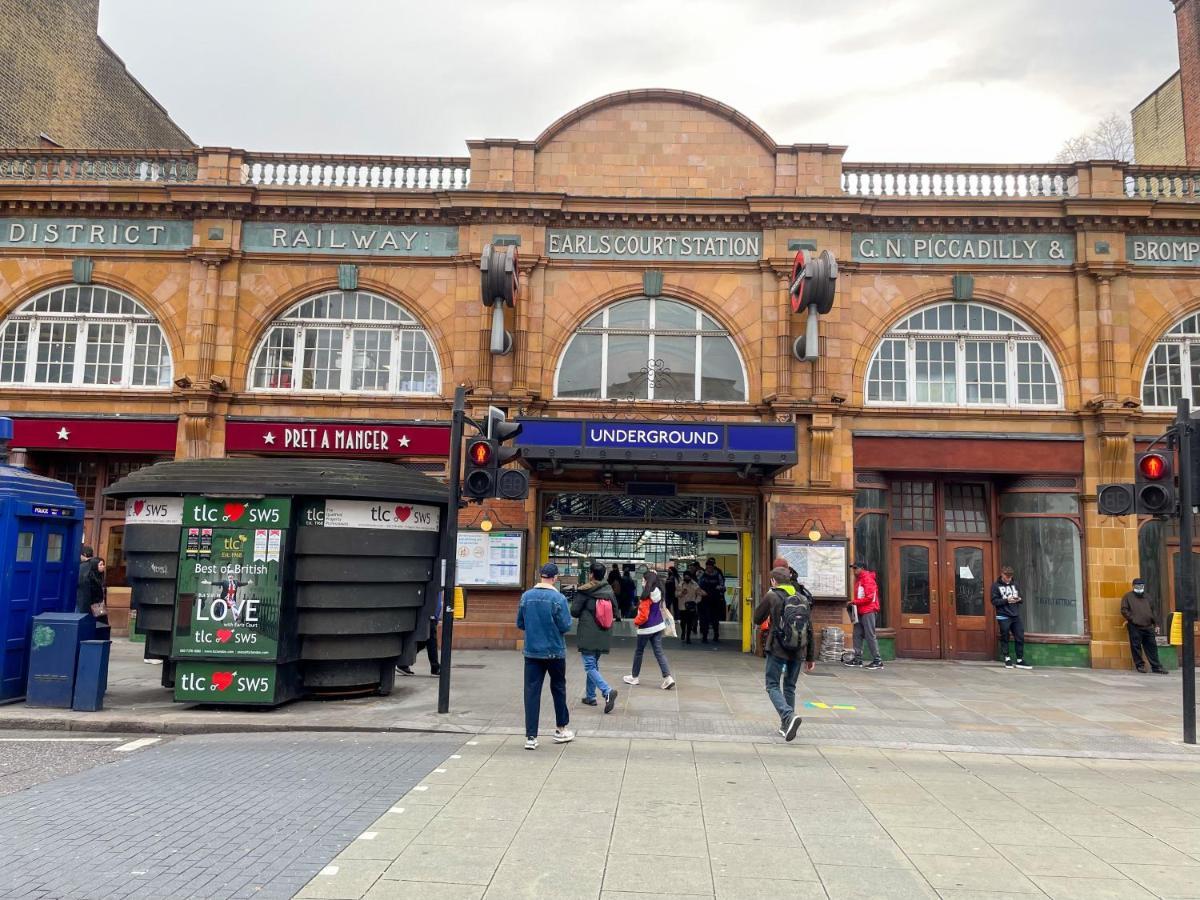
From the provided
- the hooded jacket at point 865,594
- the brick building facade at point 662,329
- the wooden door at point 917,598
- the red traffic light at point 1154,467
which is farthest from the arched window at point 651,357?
the red traffic light at point 1154,467

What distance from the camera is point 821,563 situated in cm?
1509

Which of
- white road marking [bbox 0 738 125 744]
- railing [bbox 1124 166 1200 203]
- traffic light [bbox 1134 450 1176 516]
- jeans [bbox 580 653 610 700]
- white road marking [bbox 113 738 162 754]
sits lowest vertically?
white road marking [bbox 0 738 125 744]

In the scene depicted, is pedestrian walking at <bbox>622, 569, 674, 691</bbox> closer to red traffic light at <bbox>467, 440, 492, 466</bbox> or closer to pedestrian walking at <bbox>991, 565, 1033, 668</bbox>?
red traffic light at <bbox>467, 440, 492, 466</bbox>

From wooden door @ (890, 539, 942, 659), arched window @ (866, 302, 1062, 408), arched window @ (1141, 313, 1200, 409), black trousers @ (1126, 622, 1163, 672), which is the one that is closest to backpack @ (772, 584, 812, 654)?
wooden door @ (890, 539, 942, 659)

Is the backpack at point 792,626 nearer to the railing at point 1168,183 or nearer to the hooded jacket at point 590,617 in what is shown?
the hooded jacket at point 590,617

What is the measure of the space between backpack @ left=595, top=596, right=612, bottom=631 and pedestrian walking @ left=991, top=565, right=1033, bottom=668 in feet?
28.3

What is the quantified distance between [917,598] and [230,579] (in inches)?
482

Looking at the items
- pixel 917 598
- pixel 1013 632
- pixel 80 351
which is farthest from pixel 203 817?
pixel 80 351

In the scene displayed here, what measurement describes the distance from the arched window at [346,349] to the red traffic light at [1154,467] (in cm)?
1161

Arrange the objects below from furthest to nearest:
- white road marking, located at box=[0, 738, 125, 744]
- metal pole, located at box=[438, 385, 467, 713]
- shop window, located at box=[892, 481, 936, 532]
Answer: shop window, located at box=[892, 481, 936, 532], metal pole, located at box=[438, 385, 467, 713], white road marking, located at box=[0, 738, 125, 744]

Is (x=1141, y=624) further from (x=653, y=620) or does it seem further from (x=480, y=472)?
(x=480, y=472)

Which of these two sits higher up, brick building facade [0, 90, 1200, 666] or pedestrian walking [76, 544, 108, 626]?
brick building facade [0, 90, 1200, 666]

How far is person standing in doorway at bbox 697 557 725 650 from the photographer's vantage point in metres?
16.8

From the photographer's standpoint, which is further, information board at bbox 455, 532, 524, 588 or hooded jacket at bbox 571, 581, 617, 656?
information board at bbox 455, 532, 524, 588
